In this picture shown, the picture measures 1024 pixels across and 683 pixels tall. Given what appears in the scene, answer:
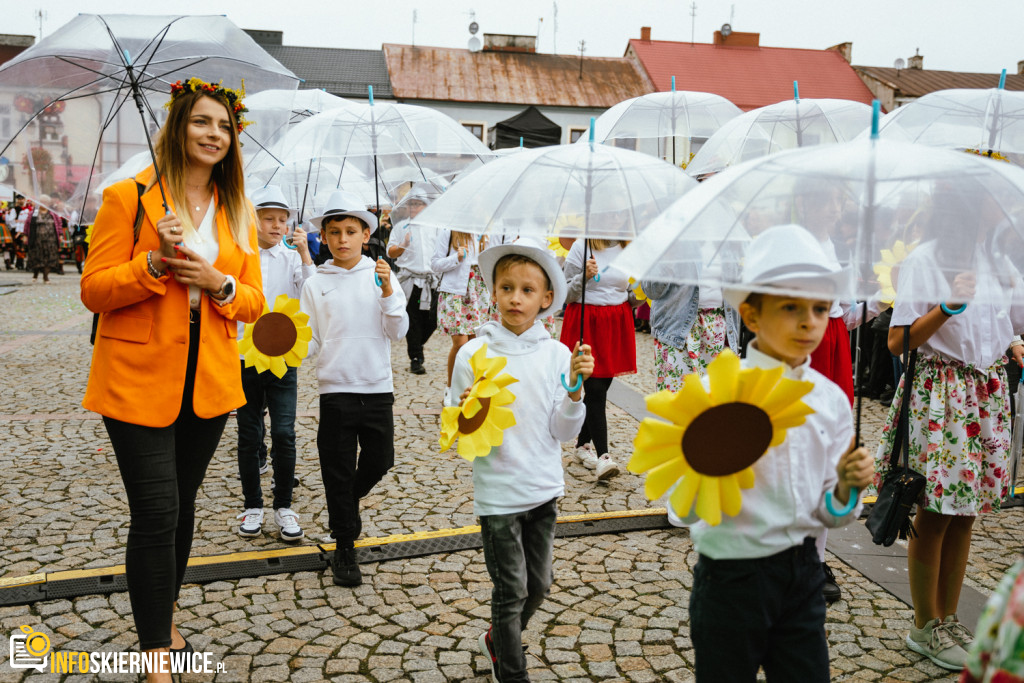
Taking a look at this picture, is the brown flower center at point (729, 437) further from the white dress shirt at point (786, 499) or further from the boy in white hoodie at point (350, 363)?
the boy in white hoodie at point (350, 363)

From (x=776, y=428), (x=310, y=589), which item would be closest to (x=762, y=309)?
(x=776, y=428)

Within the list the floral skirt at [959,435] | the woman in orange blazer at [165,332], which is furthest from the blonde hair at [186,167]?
the floral skirt at [959,435]

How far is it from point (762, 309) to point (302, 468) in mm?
4436

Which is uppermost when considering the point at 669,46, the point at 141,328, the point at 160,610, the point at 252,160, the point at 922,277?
the point at 669,46

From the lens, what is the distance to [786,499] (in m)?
2.10

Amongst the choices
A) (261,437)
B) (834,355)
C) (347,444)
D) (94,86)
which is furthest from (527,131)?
(94,86)

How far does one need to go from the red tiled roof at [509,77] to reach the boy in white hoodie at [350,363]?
33092 mm

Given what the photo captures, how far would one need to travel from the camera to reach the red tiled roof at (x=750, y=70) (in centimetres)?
3700

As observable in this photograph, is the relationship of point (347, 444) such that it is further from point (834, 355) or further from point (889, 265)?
point (889, 265)

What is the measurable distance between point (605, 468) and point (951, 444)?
8.40 feet

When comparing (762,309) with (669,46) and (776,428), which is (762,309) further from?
(669,46)

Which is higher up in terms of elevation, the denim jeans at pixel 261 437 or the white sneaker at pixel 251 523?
the denim jeans at pixel 261 437

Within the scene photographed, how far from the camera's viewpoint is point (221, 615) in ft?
11.8

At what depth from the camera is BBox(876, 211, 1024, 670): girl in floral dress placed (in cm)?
332
